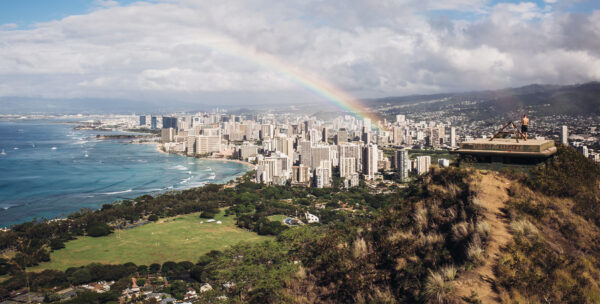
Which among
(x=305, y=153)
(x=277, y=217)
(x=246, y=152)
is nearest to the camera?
(x=277, y=217)

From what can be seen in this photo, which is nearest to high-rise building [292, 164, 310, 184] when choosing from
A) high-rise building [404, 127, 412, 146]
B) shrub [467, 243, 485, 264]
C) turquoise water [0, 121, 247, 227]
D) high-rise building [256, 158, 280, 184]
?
high-rise building [256, 158, 280, 184]

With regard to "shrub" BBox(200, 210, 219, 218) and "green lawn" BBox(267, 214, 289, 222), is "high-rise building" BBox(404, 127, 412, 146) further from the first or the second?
"shrub" BBox(200, 210, 219, 218)

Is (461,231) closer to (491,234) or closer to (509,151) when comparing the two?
(491,234)

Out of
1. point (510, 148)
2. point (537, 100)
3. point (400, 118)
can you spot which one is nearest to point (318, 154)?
point (537, 100)

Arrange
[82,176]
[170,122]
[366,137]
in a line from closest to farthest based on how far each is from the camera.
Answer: [82,176], [366,137], [170,122]

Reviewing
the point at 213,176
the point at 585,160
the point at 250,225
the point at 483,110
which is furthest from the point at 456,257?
the point at 483,110

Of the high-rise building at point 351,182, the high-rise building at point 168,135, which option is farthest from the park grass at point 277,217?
the high-rise building at point 168,135
